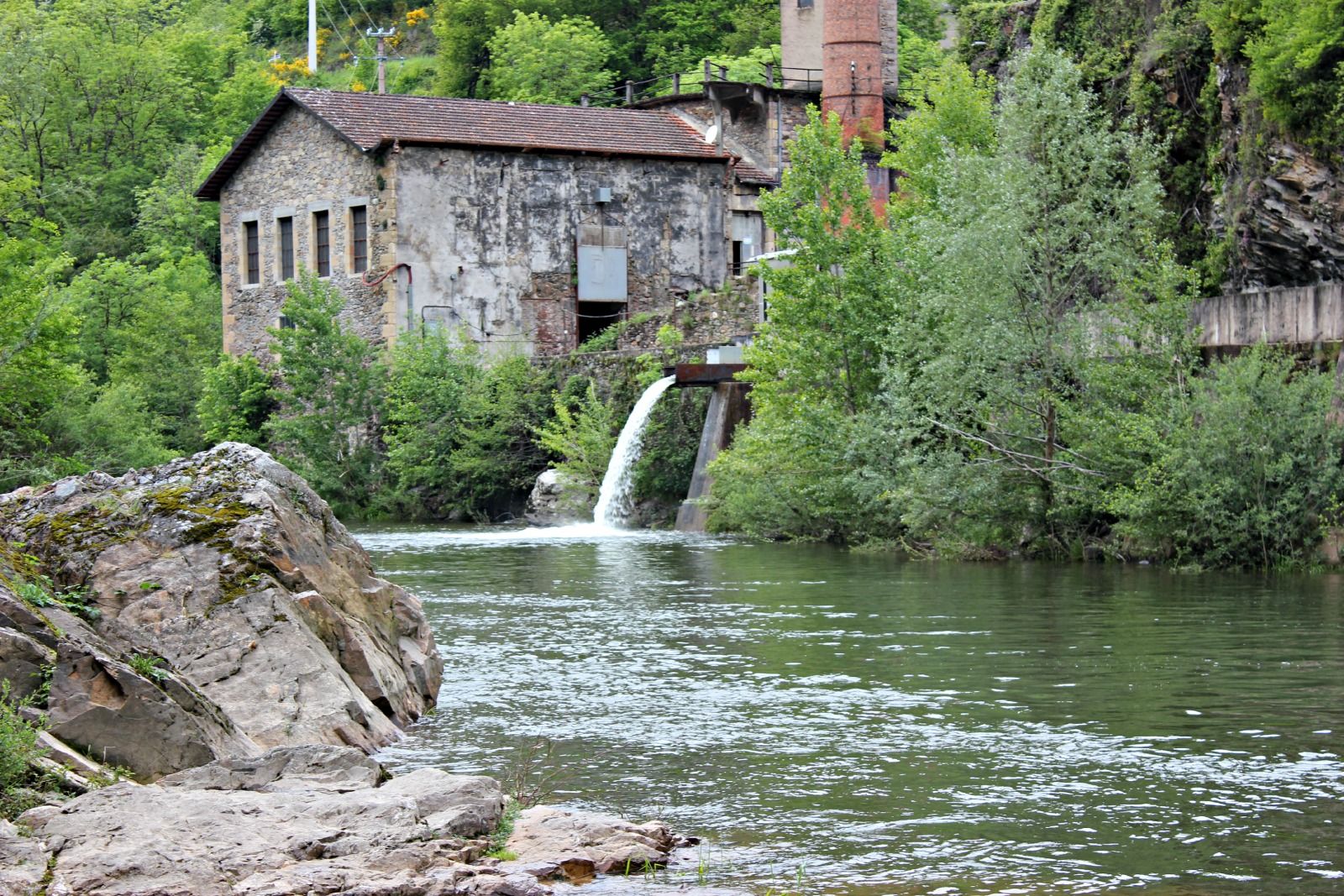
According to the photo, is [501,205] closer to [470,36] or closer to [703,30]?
[703,30]

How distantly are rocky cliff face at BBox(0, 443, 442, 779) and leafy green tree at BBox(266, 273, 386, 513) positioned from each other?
29902mm

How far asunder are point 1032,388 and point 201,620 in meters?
16.8

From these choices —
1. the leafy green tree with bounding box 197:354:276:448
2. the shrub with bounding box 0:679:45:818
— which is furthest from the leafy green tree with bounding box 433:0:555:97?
the shrub with bounding box 0:679:45:818

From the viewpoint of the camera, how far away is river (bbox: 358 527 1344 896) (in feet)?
29.9

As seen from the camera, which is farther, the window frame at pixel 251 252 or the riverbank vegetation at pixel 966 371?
the window frame at pixel 251 252

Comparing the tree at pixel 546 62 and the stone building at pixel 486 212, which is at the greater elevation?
the tree at pixel 546 62

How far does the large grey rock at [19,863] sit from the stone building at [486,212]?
3755cm

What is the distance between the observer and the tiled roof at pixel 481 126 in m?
46.7

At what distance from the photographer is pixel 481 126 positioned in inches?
1875

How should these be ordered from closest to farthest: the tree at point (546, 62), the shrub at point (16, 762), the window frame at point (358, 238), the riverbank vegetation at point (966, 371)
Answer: the shrub at point (16, 762) → the riverbank vegetation at point (966, 371) → the window frame at point (358, 238) → the tree at point (546, 62)

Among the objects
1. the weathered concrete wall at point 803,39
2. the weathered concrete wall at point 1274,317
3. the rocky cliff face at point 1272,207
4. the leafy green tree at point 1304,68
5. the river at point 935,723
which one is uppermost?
the weathered concrete wall at point 803,39

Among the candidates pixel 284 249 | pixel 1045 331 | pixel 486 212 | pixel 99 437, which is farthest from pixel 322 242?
pixel 1045 331

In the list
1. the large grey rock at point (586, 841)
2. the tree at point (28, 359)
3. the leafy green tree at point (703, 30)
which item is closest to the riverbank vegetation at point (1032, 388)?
the tree at point (28, 359)

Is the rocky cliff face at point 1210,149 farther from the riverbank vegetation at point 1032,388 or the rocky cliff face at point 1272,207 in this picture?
the riverbank vegetation at point 1032,388
